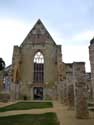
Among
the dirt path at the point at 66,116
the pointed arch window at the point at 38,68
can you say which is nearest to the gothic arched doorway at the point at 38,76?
the pointed arch window at the point at 38,68

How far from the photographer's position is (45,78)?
3177cm

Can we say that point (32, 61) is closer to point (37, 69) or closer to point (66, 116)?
point (37, 69)

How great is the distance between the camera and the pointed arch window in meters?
31.8

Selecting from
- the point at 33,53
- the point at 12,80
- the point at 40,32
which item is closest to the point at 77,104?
the point at 12,80

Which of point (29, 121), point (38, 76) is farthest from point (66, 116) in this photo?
point (38, 76)

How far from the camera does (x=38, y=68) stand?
1273 inches

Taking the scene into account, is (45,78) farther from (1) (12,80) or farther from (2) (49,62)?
(1) (12,80)

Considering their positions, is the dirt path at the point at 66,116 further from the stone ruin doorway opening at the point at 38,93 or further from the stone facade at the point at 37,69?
the stone ruin doorway opening at the point at 38,93

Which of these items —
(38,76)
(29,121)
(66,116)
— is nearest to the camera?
(29,121)

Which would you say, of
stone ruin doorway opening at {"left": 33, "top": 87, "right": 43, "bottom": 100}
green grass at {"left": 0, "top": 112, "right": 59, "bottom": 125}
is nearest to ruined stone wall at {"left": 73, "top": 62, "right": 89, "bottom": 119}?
green grass at {"left": 0, "top": 112, "right": 59, "bottom": 125}

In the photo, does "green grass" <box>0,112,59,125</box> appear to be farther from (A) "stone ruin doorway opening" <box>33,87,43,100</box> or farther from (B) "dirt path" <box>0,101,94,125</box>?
(A) "stone ruin doorway opening" <box>33,87,43,100</box>

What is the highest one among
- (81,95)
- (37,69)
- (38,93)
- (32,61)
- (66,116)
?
(32,61)

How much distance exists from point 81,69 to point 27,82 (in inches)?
889

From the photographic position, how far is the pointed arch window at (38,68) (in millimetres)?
31766
